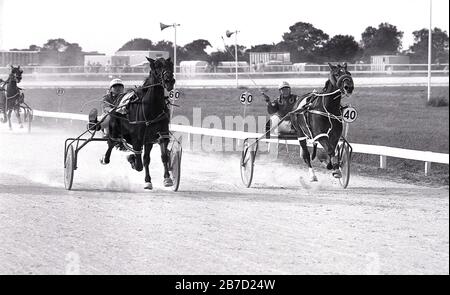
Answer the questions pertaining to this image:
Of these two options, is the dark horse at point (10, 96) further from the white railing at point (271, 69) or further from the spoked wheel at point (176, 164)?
the white railing at point (271, 69)

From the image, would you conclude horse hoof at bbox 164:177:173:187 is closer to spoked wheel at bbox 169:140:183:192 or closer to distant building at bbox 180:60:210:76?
spoked wheel at bbox 169:140:183:192

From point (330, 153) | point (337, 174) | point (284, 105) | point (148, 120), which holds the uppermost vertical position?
point (284, 105)

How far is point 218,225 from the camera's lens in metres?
9.03

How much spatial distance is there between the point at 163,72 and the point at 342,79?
213 cm

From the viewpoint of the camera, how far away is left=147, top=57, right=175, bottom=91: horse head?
434 inches

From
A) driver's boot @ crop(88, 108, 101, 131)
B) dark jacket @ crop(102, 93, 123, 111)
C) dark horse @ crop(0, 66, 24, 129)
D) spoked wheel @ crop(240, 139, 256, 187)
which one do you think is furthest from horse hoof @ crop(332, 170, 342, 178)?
dark horse @ crop(0, 66, 24, 129)

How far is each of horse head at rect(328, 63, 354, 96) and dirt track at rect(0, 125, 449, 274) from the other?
1275mm

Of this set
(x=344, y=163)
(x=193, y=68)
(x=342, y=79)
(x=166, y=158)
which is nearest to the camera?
(x=342, y=79)

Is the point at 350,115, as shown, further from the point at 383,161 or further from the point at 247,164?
the point at 383,161

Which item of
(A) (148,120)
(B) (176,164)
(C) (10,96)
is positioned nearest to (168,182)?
(B) (176,164)
